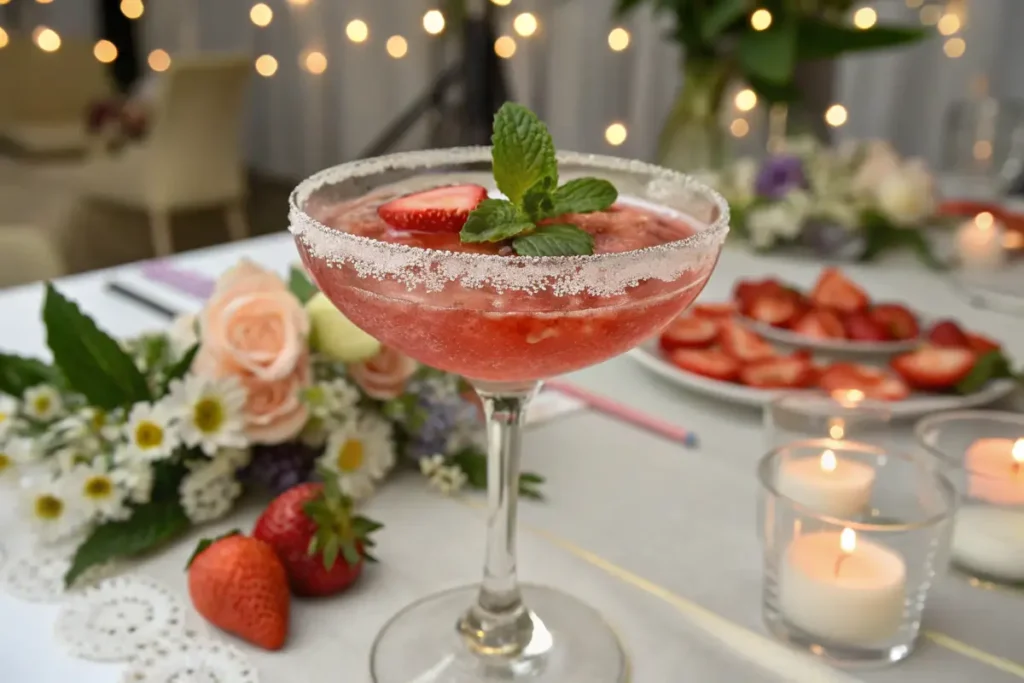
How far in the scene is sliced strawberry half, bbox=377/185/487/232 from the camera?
626mm

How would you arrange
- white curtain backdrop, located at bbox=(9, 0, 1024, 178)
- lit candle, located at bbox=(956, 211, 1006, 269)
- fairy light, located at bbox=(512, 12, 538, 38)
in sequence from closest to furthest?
lit candle, located at bbox=(956, 211, 1006, 269), white curtain backdrop, located at bbox=(9, 0, 1024, 178), fairy light, located at bbox=(512, 12, 538, 38)

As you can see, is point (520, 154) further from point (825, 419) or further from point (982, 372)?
point (982, 372)

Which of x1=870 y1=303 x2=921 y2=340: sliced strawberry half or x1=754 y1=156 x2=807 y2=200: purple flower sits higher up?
x1=754 y1=156 x2=807 y2=200: purple flower

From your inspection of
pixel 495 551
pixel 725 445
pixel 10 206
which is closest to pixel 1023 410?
pixel 725 445

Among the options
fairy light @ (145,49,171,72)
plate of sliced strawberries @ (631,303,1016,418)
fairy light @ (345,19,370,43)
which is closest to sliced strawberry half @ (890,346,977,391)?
plate of sliced strawberries @ (631,303,1016,418)

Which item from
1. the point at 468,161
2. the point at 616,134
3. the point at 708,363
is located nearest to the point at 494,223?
the point at 468,161

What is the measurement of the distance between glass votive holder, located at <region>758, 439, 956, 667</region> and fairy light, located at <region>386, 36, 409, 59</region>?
4.28m

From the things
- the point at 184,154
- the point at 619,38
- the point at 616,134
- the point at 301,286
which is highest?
the point at 619,38

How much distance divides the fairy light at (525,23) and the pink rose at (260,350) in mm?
3196

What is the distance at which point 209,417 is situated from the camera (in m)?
0.78

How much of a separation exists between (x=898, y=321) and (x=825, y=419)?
372mm

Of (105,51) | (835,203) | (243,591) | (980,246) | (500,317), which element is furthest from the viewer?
(105,51)

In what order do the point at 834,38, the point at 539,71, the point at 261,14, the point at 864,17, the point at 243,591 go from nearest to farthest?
the point at 243,591 → the point at 834,38 → the point at 864,17 → the point at 539,71 → the point at 261,14

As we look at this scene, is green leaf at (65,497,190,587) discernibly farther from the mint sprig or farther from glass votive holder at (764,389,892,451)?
glass votive holder at (764,389,892,451)
